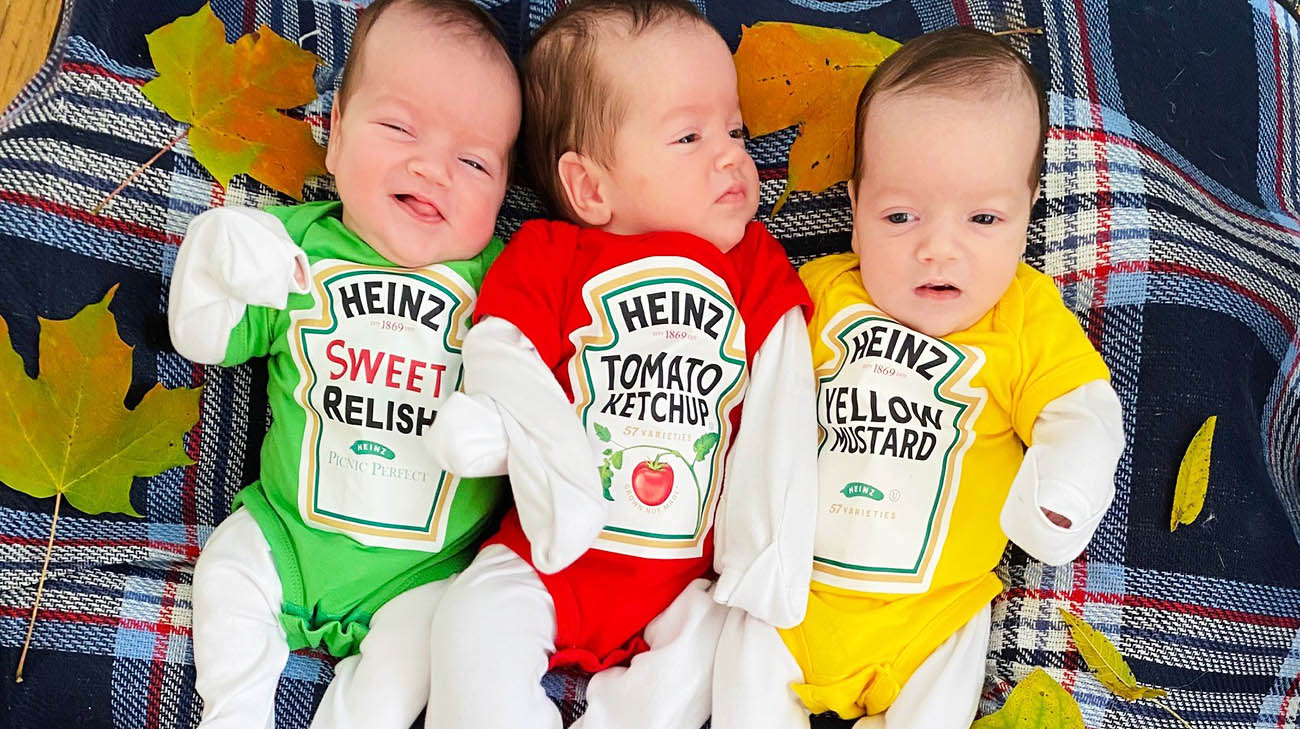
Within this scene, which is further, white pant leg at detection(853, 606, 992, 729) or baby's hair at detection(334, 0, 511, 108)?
baby's hair at detection(334, 0, 511, 108)

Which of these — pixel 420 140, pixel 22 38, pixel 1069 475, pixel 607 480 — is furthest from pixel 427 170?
pixel 22 38

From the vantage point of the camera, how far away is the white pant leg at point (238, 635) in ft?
4.10

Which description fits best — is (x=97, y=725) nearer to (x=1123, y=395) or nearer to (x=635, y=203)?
(x=635, y=203)

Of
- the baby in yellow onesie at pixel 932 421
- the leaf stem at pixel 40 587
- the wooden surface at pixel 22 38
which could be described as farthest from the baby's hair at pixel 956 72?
the wooden surface at pixel 22 38

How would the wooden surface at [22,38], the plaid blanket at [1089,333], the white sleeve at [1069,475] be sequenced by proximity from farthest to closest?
1. the wooden surface at [22,38]
2. the plaid blanket at [1089,333]
3. the white sleeve at [1069,475]

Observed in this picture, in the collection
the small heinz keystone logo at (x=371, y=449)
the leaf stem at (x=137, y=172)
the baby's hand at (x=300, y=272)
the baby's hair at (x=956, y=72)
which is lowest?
the small heinz keystone logo at (x=371, y=449)

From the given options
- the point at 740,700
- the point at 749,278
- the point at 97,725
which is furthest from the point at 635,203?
the point at 97,725

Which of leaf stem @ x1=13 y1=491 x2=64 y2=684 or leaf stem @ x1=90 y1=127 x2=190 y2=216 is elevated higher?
leaf stem @ x1=90 y1=127 x2=190 y2=216

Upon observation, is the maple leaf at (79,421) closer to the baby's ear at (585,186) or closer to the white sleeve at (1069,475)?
the baby's ear at (585,186)

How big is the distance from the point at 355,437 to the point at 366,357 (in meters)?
0.09

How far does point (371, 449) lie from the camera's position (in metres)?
1.31

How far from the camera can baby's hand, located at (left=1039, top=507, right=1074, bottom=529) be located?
1197 millimetres

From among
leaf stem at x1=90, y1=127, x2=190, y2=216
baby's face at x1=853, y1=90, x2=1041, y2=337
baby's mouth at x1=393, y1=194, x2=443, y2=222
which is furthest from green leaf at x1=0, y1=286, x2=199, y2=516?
baby's face at x1=853, y1=90, x2=1041, y2=337

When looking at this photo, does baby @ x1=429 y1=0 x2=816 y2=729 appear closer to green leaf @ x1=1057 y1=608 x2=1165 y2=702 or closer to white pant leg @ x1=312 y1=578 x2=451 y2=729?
white pant leg @ x1=312 y1=578 x2=451 y2=729
